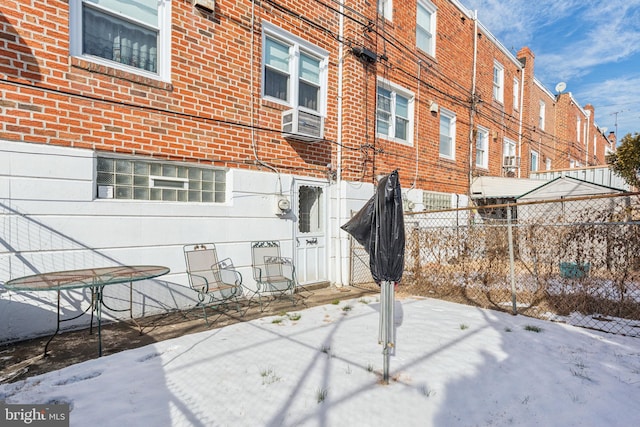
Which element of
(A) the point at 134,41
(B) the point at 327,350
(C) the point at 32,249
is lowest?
(B) the point at 327,350

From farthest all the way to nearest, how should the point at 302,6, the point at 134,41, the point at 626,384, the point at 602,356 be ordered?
the point at 302,6, the point at 134,41, the point at 602,356, the point at 626,384

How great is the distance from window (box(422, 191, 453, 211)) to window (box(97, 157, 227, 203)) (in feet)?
21.8

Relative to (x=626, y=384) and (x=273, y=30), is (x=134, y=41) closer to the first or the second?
(x=273, y=30)

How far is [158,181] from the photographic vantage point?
5.36 m

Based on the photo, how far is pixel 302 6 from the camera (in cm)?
715

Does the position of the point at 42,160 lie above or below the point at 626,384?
above

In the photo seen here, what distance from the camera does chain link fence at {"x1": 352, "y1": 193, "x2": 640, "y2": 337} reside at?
5254mm

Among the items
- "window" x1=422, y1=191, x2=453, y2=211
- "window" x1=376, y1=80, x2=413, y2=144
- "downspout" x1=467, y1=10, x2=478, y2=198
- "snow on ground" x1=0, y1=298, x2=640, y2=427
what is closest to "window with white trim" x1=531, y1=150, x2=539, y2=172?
"downspout" x1=467, y1=10, x2=478, y2=198

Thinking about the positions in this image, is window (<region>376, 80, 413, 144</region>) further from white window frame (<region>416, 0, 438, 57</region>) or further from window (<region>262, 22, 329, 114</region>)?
white window frame (<region>416, 0, 438, 57</region>)

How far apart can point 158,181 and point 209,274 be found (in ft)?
5.70

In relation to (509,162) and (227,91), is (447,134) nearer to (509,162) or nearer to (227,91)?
(509,162)

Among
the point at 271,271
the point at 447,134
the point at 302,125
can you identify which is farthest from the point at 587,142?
the point at 271,271

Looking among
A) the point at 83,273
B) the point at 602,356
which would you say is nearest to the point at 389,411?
the point at 602,356

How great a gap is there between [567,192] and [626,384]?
8.56 m
